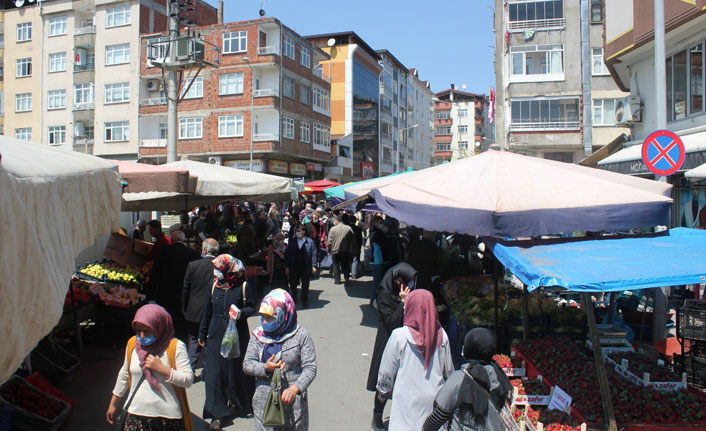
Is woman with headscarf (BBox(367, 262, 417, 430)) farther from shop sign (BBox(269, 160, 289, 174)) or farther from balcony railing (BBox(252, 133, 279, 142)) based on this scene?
shop sign (BBox(269, 160, 289, 174))

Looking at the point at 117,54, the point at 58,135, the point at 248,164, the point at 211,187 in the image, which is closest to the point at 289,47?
the point at 248,164

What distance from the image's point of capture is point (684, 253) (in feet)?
15.0

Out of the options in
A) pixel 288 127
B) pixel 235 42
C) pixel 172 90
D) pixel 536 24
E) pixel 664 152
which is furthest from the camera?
pixel 288 127

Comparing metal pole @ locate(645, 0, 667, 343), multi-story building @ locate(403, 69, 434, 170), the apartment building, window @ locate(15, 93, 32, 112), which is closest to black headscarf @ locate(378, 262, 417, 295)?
metal pole @ locate(645, 0, 667, 343)

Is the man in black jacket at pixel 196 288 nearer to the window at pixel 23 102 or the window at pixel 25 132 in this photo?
the window at pixel 25 132

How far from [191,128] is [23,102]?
17.1 metres

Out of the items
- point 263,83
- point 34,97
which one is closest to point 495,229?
point 263,83

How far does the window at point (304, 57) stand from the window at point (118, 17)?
1345 cm

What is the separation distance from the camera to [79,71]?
42906 millimetres

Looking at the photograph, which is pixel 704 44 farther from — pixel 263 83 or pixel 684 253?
pixel 263 83

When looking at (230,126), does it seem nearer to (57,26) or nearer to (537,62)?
(57,26)

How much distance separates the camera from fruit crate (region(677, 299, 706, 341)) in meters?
6.05

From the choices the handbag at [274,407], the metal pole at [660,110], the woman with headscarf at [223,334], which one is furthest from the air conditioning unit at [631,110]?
the handbag at [274,407]

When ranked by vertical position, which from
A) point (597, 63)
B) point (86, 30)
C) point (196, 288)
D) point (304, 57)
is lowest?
point (196, 288)
